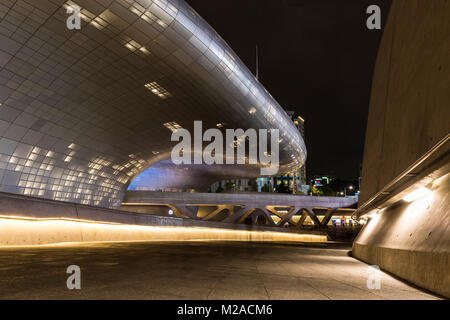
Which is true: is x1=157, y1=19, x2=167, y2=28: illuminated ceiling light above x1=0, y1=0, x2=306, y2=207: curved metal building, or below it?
above

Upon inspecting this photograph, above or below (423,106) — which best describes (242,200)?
below

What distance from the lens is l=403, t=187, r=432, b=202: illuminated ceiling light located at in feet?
18.0

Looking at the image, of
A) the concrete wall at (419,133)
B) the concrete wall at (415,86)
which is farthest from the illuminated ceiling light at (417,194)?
the concrete wall at (415,86)

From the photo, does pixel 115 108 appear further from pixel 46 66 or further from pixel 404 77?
pixel 404 77

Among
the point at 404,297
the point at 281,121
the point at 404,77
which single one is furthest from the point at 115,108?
the point at 404,297

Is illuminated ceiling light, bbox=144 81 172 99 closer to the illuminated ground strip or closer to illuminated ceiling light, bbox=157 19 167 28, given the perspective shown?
illuminated ceiling light, bbox=157 19 167 28

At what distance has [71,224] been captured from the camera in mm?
13266

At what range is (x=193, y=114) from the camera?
2894 centimetres

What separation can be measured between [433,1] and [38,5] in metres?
18.2

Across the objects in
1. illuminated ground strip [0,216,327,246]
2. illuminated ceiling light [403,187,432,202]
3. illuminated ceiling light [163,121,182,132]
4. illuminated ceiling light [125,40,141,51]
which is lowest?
illuminated ground strip [0,216,327,246]

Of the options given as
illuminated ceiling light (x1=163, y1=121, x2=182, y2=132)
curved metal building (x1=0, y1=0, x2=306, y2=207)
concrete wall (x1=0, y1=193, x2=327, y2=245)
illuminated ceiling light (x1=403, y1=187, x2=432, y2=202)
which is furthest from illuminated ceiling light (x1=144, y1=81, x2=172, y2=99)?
illuminated ceiling light (x1=403, y1=187, x2=432, y2=202)

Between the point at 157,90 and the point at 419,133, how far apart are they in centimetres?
2204

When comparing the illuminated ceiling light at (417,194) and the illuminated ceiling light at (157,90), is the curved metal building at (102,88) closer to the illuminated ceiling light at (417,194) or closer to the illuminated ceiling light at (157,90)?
the illuminated ceiling light at (157,90)

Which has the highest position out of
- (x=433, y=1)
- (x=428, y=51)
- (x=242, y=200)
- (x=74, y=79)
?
(x=74, y=79)
